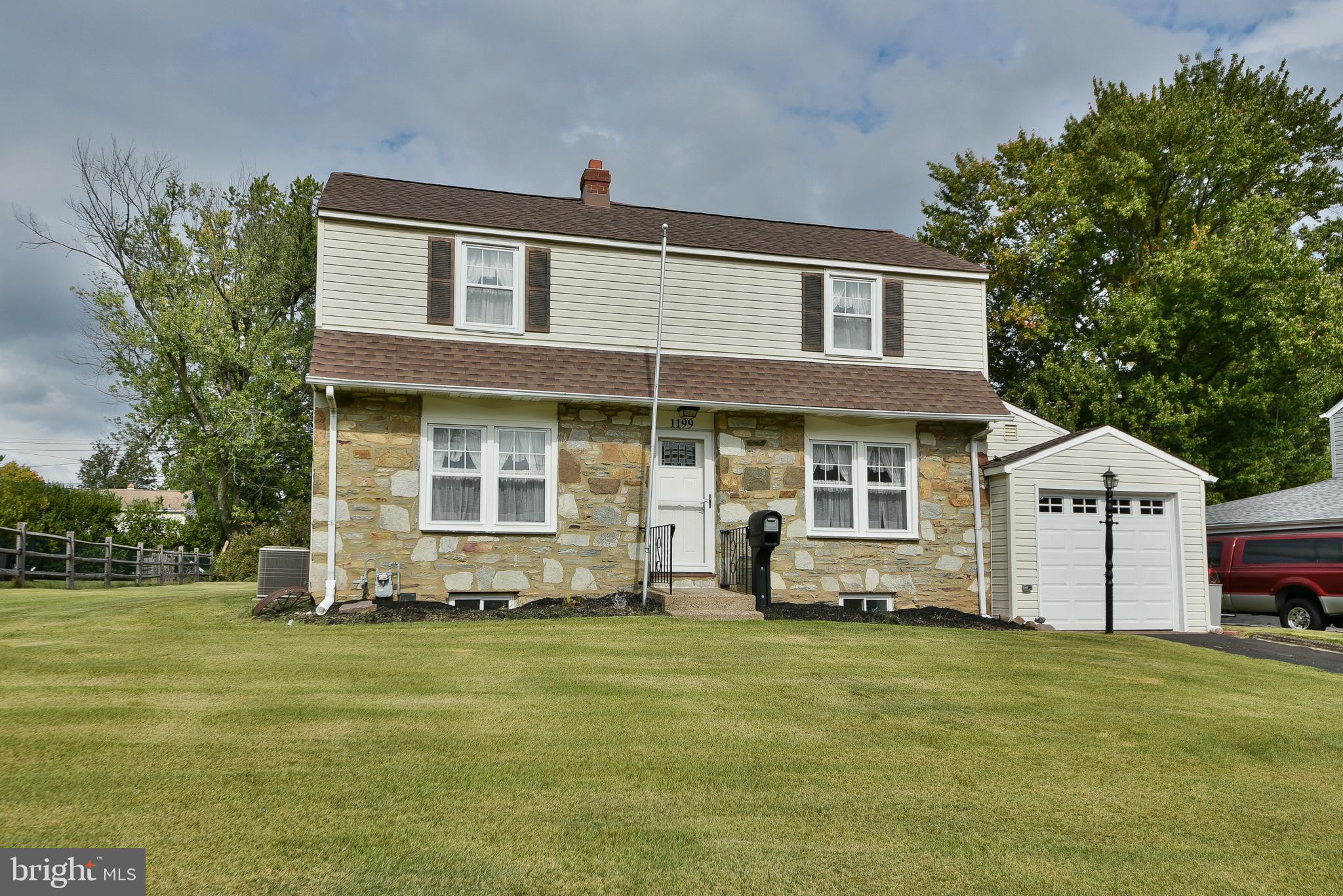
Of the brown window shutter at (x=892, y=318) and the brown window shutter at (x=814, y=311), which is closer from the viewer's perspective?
the brown window shutter at (x=814, y=311)

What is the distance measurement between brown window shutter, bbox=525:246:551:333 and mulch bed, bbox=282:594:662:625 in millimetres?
3810

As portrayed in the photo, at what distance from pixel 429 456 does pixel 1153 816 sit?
9481 millimetres

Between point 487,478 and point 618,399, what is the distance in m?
2.00

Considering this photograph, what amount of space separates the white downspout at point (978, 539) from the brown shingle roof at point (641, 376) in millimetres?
758

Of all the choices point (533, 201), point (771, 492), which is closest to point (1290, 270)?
point (771, 492)

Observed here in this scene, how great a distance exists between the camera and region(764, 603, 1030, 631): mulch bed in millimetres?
11797

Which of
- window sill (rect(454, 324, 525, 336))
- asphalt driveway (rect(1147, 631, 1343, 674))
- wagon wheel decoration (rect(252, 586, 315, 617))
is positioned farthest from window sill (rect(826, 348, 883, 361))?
wagon wheel decoration (rect(252, 586, 315, 617))

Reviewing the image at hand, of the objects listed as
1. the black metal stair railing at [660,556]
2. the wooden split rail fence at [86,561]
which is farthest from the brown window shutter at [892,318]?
the wooden split rail fence at [86,561]

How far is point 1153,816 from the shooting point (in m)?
4.73

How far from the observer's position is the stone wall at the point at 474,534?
11852 mm

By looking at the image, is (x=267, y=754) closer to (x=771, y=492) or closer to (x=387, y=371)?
(x=387, y=371)

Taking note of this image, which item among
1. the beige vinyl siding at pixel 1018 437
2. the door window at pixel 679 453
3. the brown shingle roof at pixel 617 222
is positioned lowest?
the door window at pixel 679 453

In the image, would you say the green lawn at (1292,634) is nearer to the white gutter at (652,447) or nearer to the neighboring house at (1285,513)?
the neighboring house at (1285,513)

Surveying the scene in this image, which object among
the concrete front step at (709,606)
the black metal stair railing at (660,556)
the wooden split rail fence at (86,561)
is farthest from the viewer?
the wooden split rail fence at (86,561)
